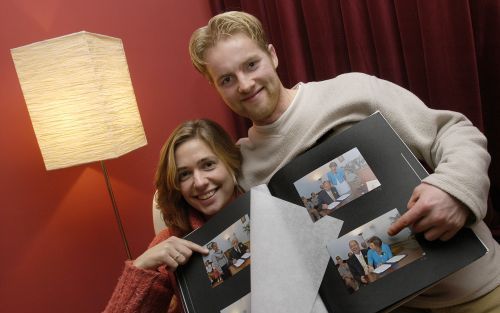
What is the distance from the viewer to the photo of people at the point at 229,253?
0.79m

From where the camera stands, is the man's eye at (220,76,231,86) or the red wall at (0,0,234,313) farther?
the red wall at (0,0,234,313)

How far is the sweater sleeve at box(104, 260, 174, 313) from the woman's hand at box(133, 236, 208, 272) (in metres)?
0.03

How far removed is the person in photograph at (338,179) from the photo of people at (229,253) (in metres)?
0.17

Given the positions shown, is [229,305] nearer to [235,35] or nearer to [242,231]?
[242,231]

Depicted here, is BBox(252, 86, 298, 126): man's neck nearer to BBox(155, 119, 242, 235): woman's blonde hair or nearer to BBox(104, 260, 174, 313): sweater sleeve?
BBox(155, 119, 242, 235): woman's blonde hair

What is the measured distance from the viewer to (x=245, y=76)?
104 cm

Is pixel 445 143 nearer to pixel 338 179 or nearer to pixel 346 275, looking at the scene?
pixel 338 179

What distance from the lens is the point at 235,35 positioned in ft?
3.40

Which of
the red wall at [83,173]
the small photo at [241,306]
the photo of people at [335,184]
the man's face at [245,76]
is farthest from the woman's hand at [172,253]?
the red wall at [83,173]

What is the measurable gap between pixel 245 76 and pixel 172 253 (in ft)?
1.49

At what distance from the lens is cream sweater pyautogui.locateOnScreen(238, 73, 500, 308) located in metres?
0.75

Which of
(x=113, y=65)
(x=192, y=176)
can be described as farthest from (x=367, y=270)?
(x=113, y=65)

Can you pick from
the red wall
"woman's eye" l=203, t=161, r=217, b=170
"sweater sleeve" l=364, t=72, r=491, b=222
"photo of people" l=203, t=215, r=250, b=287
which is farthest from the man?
the red wall

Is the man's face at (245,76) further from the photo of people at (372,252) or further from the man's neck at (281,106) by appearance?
the photo of people at (372,252)
